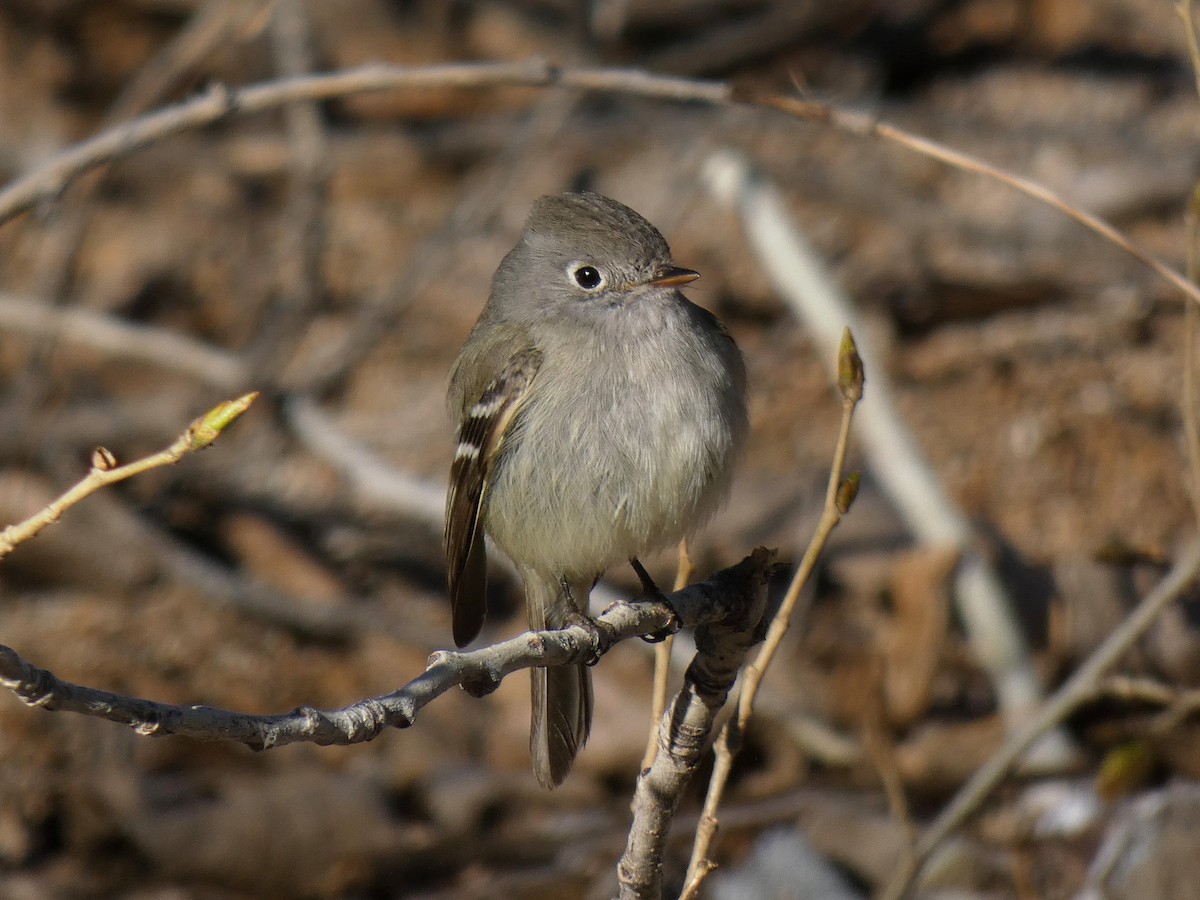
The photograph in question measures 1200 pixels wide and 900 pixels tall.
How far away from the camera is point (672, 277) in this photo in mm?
3580

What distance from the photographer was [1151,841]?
429 centimetres

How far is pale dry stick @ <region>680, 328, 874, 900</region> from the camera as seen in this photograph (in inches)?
87.3

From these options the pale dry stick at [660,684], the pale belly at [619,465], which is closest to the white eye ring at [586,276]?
the pale belly at [619,465]

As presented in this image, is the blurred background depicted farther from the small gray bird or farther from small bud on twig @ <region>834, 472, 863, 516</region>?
small bud on twig @ <region>834, 472, 863, 516</region>

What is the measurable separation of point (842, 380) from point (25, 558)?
4.49m

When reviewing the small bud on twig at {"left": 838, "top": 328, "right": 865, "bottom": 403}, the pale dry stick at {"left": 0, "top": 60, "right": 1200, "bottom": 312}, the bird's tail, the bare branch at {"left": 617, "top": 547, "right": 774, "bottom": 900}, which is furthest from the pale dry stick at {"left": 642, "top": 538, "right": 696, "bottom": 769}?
the pale dry stick at {"left": 0, "top": 60, "right": 1200, "bottom": 312}

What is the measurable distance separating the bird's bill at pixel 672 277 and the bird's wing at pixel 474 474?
36 centimetres

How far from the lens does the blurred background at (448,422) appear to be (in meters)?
4.92

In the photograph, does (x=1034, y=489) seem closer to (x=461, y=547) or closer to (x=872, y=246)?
(x=872, y=246)

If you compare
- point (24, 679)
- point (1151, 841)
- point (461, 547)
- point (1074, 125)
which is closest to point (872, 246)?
point (1074, 125)

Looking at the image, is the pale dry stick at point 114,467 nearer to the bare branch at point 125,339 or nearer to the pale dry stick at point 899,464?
the pale dry stick at point 899,464

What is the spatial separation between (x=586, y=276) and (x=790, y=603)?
158cm

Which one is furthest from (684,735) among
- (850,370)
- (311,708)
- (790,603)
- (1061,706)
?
(1061,706)

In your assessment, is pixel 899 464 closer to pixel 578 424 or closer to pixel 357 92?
pixel 578 424
